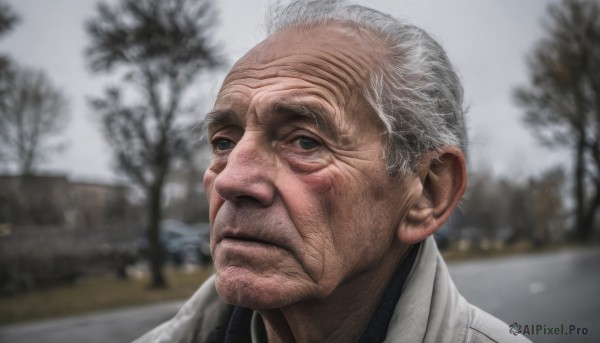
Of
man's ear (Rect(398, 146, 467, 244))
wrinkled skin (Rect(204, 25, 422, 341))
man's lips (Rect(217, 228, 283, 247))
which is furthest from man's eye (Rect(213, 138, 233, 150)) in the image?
man's ear (Rect(398, 146, 467, 244))

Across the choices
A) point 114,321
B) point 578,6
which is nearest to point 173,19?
point 114,321

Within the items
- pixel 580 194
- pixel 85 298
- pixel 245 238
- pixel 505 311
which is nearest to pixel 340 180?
pixel 245 238

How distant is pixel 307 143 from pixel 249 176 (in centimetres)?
23

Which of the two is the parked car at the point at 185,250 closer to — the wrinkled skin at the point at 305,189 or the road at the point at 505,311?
the road at the point at 505,311

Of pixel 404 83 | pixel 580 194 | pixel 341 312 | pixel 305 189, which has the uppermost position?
pixel 404 83

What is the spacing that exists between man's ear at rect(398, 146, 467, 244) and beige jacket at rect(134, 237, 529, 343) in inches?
5.4

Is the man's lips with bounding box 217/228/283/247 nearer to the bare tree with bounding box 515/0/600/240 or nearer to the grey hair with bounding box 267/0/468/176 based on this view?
the grey hair with bounding box 267/0/468/176

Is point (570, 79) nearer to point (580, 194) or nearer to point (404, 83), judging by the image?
point (580, 194)

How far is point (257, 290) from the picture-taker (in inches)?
59.2

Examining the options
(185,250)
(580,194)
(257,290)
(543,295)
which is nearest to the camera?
(257,290)

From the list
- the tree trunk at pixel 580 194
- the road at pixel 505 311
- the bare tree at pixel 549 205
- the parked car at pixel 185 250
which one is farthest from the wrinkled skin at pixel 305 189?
the bare tree at pixel 549 205

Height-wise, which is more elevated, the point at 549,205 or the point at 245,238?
the point at 245,238

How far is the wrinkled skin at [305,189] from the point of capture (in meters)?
1.53

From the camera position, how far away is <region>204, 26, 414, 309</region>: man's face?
5.01 ft
